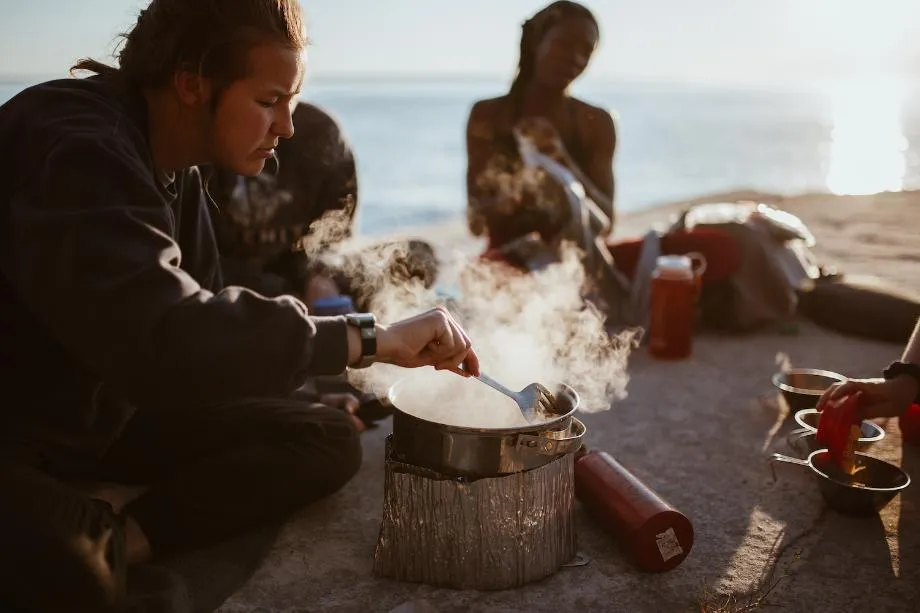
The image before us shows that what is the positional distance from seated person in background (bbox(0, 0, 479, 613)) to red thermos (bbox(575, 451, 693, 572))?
78 centimetres

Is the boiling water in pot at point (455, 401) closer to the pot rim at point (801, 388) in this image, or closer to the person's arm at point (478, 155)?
the pot rim at point (801, 388)

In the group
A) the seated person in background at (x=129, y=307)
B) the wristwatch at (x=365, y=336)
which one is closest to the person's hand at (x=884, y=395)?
the seated person in background at (x=129, y=307)

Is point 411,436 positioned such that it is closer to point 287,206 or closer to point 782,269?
point 287,206

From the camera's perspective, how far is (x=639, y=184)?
63.6ft

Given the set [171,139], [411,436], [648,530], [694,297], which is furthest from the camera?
[694,297]

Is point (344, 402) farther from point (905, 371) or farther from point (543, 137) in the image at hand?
point (543, 137)

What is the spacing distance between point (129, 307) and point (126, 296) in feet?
0.08

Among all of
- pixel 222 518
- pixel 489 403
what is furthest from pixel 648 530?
pixel 222 518

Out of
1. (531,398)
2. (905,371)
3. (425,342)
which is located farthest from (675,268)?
(425,342)

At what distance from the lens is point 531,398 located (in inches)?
95.3

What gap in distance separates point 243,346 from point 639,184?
18507 mm

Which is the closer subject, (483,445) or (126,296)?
(126,296)

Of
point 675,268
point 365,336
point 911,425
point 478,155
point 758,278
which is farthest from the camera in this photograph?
point 478,155

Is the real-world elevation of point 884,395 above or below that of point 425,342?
below
